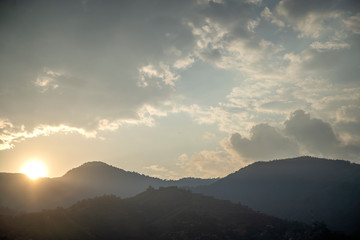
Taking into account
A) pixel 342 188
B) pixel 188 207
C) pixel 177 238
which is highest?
pixel 342 188

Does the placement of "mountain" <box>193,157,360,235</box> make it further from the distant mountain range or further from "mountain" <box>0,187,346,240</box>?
"mountain" <box>0,187,346,240</box>

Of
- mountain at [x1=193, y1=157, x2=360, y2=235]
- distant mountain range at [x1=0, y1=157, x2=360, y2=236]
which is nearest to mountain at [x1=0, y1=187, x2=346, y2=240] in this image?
distant mountain range at [x1=0, y1=157, x2=360, y2=236]

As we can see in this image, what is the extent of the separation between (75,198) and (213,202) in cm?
8986

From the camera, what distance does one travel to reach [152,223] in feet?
304

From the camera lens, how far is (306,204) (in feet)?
502

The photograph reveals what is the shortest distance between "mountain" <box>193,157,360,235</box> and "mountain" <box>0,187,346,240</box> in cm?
4560

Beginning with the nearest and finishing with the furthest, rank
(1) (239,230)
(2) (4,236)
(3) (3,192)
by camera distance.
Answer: (2) (4,236), (1) (239,230), (3) (3,192)

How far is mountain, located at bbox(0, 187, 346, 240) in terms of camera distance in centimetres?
6794

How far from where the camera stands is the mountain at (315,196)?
431ft

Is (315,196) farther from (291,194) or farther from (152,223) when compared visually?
(152,223)

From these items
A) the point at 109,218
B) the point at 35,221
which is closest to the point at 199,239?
the point at 109,218

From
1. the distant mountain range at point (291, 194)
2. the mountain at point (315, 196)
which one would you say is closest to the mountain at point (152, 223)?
the distant mountain range at point (291, 194)

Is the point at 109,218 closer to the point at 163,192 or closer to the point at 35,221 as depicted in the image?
the point at 35,221

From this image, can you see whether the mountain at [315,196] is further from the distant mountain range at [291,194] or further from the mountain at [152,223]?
the mountain at [152,223]
